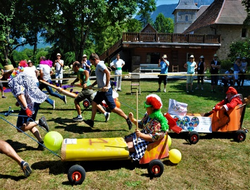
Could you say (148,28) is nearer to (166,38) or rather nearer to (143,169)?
(166,38)

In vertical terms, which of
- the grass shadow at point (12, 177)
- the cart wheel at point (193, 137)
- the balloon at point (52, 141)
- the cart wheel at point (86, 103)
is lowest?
the grass shadow at point (12, 177)

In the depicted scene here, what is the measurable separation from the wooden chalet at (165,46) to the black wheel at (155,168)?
2092cm

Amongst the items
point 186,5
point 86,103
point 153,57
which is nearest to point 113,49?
point 153,57

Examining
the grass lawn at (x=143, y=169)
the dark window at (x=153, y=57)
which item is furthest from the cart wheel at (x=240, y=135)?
the dark window at (x=153, y=57)

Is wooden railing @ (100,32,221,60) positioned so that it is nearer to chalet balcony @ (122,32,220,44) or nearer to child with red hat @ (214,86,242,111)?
chalet balcony @ (122,32,220,44)

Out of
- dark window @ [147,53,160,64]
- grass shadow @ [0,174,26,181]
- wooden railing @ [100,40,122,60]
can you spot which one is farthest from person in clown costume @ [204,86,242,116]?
dark window @ [147,53,160,64]

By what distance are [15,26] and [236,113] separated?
2050cm

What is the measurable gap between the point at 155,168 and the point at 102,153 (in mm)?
976

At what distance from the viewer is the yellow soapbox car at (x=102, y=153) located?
3934 millimetres

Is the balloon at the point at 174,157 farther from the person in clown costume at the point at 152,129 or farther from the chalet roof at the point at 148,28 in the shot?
the chalet roof at the point at 148,28

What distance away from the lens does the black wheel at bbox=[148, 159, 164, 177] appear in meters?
4.15

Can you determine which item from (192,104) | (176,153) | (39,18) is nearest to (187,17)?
(39,18)

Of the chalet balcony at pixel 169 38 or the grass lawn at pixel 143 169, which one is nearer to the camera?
the grass lawn at pixel 143 169

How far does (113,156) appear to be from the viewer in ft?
13.6
